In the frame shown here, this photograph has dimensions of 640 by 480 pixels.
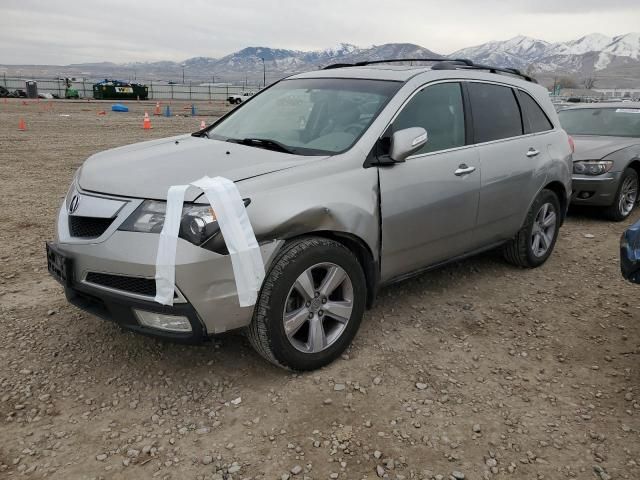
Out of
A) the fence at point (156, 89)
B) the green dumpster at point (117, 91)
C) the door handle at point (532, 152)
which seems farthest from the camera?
the fence at point (156, 89)

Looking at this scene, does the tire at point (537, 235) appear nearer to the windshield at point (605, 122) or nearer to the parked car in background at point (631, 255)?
the parked car in background at point (631, 255)

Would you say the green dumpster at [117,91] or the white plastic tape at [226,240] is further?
the green dumpster at [117,91]

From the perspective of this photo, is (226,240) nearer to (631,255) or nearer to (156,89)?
(631,255)

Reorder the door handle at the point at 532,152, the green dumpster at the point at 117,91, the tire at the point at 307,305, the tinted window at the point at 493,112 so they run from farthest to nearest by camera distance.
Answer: the green dumpster at the point at 117,91 < the door handle at the point at 532,152 < the tinted window at the point at 493,112 < the tire at the point at 307,305

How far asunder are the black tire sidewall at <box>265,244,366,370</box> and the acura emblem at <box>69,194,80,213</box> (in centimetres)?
126

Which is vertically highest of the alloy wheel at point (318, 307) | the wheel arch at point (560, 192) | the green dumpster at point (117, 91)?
the green dumpster at point (117, 91)

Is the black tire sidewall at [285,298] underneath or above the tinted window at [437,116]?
underneath

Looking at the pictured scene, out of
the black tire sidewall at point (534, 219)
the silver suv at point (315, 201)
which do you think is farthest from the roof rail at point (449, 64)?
the black tire sidewall at point (534, 219)

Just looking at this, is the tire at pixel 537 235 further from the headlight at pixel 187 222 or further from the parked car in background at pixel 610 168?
the headlight at pixel 187 222

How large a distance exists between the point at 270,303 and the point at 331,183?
2.62ft

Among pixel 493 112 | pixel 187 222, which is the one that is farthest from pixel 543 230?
pixel 187 222

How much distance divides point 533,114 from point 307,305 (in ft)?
10.1

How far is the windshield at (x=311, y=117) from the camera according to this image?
3596 millimetres

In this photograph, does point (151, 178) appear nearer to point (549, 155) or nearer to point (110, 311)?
point (110, 311)
